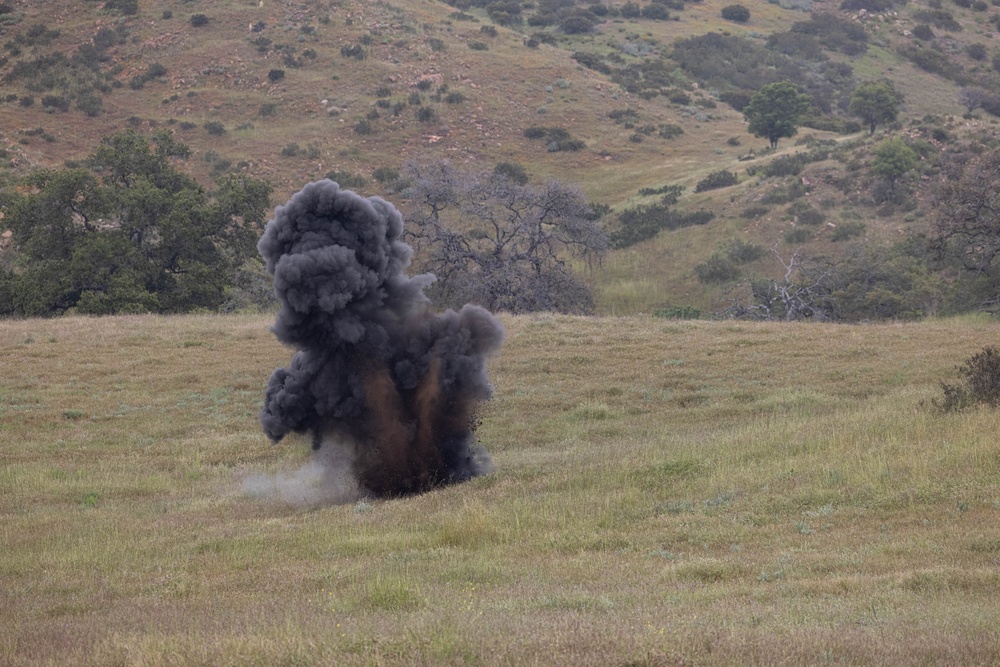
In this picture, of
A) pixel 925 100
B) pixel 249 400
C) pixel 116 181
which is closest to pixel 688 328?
pixel 249 400

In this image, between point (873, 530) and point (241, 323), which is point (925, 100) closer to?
point (241, 323)

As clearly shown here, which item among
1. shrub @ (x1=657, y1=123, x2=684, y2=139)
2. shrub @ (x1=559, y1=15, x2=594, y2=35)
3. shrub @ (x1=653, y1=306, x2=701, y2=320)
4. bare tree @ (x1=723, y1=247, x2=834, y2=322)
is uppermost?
bare tree @ (x1=723, y1=247, x2=834, y2=322)

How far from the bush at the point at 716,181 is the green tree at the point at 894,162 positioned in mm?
8493

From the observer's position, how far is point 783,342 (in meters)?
24.0

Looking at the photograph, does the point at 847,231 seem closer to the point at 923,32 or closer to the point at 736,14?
the point at 923,32

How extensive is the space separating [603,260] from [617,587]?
122 ft

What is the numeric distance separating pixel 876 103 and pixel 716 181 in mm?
13777

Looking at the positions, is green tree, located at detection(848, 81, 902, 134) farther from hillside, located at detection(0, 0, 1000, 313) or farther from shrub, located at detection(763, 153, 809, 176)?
shrub, located at detection(763, 153, 809, 176)

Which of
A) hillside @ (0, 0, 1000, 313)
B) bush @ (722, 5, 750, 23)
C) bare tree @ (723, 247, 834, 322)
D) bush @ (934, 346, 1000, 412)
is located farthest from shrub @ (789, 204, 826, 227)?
bush @ (722, 5, 750, 23)

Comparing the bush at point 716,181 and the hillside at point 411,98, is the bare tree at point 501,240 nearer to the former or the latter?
the hillside at point 411,98

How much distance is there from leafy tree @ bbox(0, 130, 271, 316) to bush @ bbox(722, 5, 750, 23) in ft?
229

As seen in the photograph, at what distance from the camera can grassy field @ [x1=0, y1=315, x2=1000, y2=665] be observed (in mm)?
6277

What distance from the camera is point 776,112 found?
62.3m

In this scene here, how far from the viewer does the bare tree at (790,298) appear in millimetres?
34344
